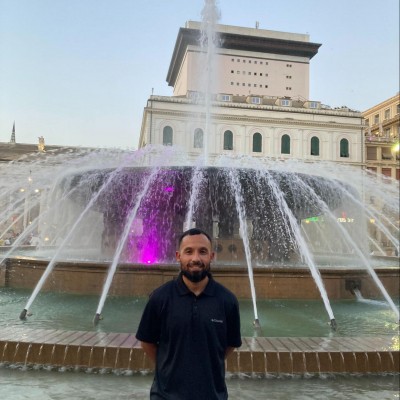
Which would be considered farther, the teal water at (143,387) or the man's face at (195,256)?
the teal water at (143,387)

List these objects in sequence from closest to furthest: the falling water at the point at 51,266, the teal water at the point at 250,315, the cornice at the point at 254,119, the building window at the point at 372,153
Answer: the teal water at the point at 250,315 → the falling water at the point at 51,266 → the cornice at the point at 254,119 → the building window at the point at 372,153

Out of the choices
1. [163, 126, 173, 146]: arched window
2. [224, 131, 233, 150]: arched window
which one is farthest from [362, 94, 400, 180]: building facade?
[163, 126, 173, 146]: arched window

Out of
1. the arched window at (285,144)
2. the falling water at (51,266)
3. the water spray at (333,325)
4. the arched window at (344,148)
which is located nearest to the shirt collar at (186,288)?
the water spray at (333,325)

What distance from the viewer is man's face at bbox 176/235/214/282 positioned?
Answer: 6.13 ft

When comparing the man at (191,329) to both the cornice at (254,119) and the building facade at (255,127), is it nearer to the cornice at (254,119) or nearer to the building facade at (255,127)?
the building facade at (255,127)

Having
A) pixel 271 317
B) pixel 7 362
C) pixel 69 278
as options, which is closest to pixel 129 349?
pixel 7 362

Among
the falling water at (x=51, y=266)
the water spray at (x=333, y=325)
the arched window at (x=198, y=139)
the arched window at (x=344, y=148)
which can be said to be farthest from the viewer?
the arched window at (x=344, y=148)

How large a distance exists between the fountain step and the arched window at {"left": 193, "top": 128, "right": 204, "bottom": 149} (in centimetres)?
4372

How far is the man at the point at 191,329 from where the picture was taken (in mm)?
1819

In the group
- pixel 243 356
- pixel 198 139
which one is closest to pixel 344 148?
pixel 198 139

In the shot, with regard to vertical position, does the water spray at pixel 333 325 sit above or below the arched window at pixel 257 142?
below

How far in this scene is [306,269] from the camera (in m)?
7.61

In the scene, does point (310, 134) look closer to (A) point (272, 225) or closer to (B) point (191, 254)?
(A) point (272, 225)

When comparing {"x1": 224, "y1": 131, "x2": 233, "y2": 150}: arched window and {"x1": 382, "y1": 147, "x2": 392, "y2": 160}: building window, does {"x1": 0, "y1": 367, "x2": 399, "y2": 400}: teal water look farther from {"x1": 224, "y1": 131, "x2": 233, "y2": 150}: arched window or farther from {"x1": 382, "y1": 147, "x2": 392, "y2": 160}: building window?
{"x1": 382, "y1": 147, "x2": 392, "y2": 160}: building window
